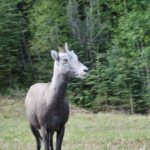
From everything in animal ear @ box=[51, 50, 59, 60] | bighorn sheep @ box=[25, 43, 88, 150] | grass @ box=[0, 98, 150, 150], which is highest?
animal ear @ box=[51, 50, 59, 60]

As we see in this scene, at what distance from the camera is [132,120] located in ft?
55.3

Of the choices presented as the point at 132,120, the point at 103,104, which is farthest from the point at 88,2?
the point at 132,120

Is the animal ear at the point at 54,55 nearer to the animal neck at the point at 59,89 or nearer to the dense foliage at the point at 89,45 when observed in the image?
the animal neck at the point at 59,89

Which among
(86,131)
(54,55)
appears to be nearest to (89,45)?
(86,131)

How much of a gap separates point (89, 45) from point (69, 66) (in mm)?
12685

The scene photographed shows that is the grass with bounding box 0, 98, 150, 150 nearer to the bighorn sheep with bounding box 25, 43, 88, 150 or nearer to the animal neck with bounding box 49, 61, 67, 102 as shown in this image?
the bighorn sheep with bounding box 25, 43, 88, 150

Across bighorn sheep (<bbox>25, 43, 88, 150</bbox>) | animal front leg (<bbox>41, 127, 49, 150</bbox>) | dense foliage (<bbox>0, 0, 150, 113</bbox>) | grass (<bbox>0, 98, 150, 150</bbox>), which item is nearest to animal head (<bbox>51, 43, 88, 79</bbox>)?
bighorn sheep (<bbox>25, 43, 88, 150</bbox>)

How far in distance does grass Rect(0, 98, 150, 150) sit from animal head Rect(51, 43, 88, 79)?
67.2 inches

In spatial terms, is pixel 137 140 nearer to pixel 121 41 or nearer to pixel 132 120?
pixel 132 120

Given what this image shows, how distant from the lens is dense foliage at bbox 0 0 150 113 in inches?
821

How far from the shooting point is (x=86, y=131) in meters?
14.8

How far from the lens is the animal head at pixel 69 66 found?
1009 centimetres

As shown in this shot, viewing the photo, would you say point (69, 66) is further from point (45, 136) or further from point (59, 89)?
point (45, 136)

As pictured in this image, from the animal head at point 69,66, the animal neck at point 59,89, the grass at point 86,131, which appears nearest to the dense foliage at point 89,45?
the grass at point 86,131
